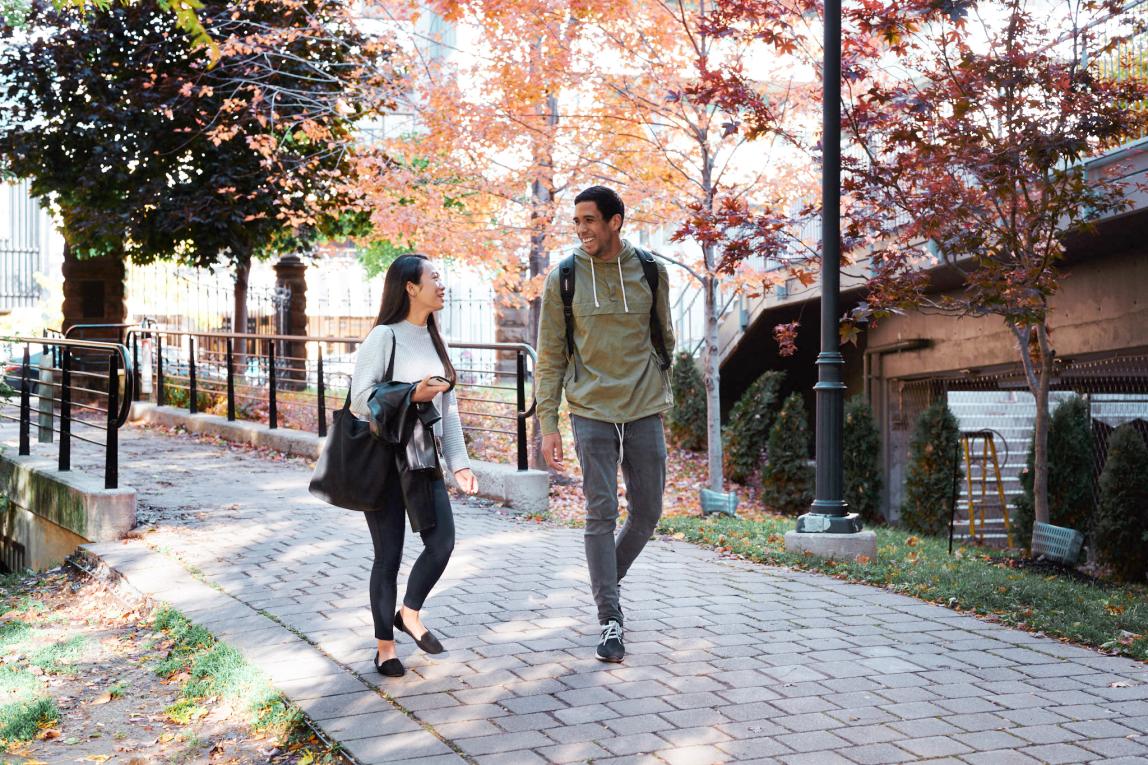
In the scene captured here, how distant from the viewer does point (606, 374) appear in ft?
15.9

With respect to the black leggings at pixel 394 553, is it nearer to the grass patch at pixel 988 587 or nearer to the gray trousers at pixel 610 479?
the gray trousers at pixel 610 479

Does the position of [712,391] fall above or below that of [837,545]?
above

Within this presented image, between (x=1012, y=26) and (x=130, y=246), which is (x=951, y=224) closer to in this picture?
(x=1012, y=26)

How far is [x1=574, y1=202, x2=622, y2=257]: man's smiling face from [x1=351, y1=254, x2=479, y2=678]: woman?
646mm

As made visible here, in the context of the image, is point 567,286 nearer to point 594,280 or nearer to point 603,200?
point 594,280

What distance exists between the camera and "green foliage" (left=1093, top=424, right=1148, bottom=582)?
11.1 meters

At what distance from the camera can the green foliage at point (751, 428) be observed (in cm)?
1689

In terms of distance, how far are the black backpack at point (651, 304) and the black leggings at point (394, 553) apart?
89 cm

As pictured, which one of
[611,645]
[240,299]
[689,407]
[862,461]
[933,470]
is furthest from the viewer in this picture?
[240,299]

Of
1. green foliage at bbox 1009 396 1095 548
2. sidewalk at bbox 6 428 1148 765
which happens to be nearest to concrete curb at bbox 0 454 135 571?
sidewalk at bbox 6 428 1148 765

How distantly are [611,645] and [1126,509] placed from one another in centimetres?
826

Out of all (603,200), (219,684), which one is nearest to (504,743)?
(219,684)

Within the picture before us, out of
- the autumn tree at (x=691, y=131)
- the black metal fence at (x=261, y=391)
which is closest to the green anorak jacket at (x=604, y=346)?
the autumn tree at (x=691, y=131)

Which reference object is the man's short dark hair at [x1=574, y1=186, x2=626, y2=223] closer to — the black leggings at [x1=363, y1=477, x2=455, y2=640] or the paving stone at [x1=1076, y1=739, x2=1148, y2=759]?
the black leggings at [x1=363, y1=477, x2=455, y2=640]
